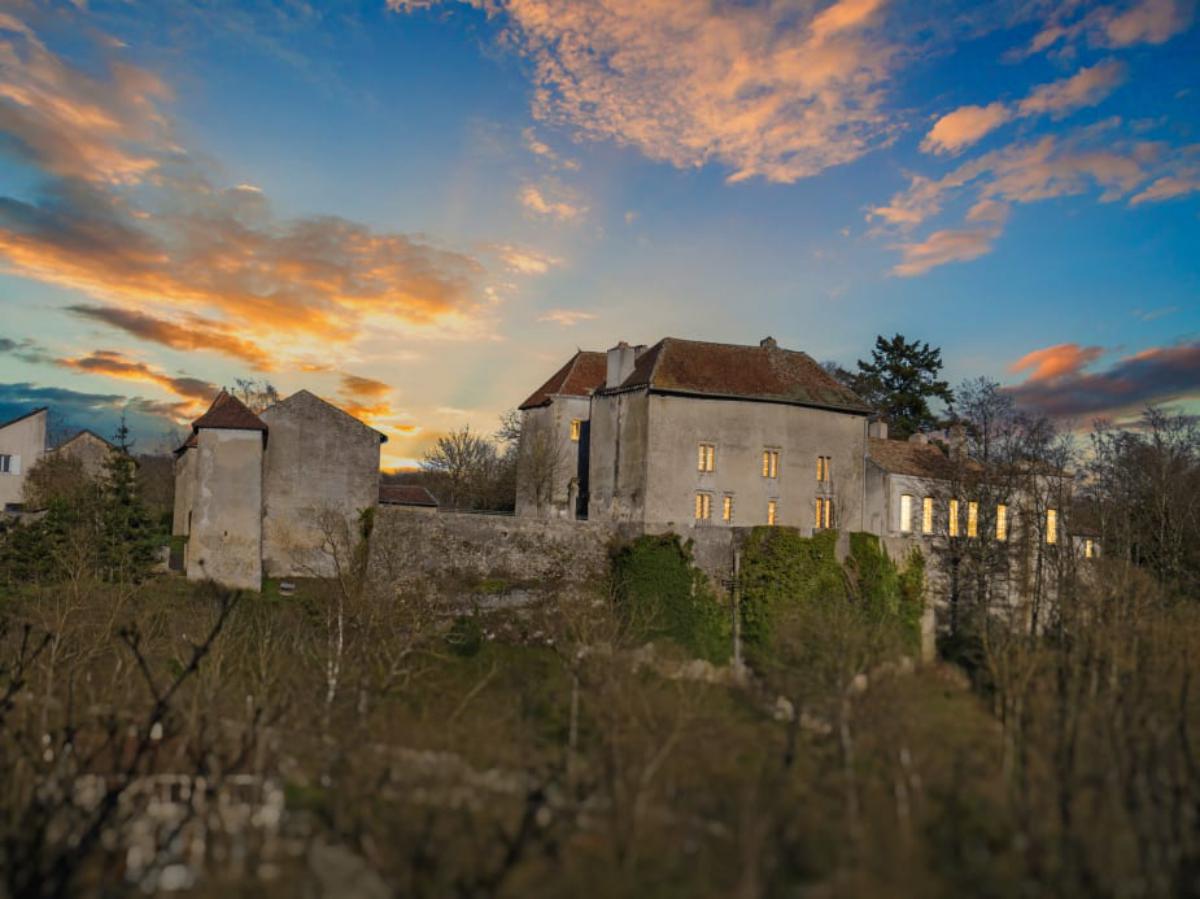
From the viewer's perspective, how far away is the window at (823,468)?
4703 cm

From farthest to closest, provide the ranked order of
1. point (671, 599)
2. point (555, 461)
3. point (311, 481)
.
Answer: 1. point (555, 461)
2. point (311, 481)
3. point (671, 599)

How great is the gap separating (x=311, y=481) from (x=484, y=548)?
9402 mm

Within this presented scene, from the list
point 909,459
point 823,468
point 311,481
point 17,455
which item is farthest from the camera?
point 17,455

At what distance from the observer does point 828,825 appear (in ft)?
71.5

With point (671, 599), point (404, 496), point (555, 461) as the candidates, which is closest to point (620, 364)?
point (555, 461)

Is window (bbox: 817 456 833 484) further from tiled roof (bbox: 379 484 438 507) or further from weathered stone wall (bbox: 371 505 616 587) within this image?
tiled roof (bbox: 379 484 438 507)

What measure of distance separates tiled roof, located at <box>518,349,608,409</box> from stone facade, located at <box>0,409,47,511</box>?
32113 millimetres

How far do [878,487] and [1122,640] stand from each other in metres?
18.4

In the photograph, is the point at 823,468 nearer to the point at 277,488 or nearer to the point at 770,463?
the point at 770,463

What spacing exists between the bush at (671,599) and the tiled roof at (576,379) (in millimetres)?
14756

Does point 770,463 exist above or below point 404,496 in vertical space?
above

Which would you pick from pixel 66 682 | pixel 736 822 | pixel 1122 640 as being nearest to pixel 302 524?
pixel 66 682

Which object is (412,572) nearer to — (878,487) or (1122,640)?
(878,487)

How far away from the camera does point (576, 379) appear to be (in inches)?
2183
